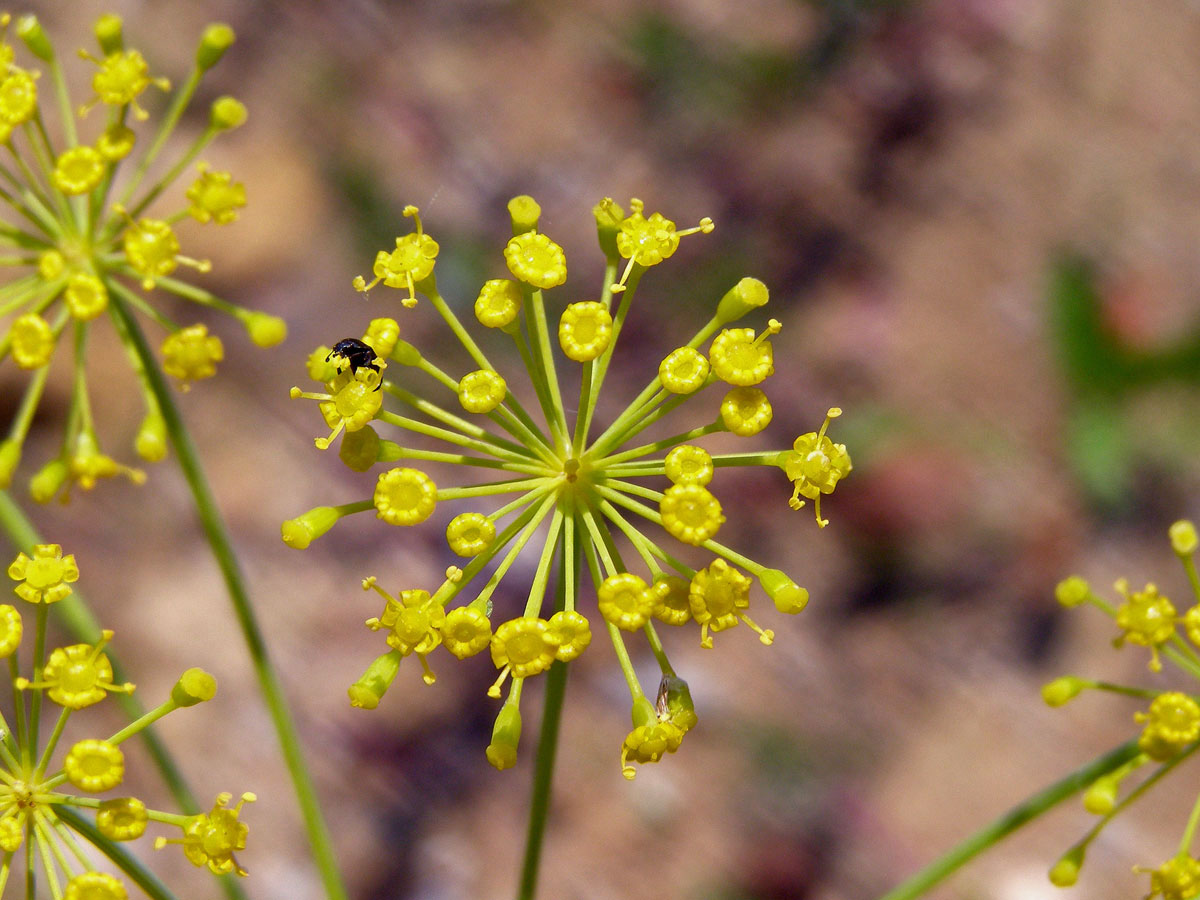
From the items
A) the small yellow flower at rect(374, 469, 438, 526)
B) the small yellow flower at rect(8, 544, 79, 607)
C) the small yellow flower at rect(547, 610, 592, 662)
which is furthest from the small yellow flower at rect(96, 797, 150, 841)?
the small yellow flower at rect(547, 610, 592, 662)

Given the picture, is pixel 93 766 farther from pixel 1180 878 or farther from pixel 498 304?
pixel 1180 878

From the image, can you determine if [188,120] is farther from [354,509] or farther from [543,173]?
[354,509]

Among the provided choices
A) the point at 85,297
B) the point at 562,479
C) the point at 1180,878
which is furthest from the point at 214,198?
the point at 1180,878

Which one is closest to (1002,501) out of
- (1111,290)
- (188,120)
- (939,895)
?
(1111,290)

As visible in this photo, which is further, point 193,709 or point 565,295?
point 565,295

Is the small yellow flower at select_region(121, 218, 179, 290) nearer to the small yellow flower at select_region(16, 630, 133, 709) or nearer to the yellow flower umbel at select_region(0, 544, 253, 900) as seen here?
the yellow flower umbel at select_region(0, 544, 253, 900)

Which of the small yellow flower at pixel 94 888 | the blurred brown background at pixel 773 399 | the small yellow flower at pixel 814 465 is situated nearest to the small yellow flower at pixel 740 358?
the small yellow flower at pixel 814 465

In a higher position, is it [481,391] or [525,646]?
[481,391]
